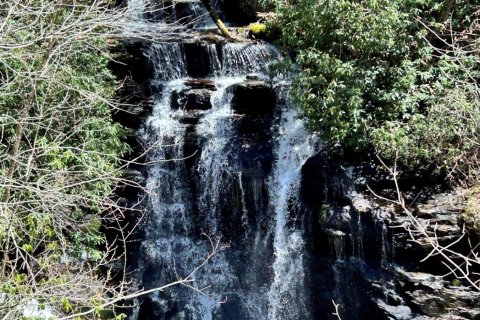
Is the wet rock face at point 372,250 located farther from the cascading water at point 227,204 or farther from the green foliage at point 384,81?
the green foliage at point 384,81

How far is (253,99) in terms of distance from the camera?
11758 mm

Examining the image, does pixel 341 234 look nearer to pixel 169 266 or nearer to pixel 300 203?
pixel 300 203

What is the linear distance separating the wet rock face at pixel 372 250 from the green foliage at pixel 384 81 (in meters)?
0.79

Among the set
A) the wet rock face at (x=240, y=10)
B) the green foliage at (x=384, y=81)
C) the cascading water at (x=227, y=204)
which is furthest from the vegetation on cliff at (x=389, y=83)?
the wet rock face at (x=240, y=10)

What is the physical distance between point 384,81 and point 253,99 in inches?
128

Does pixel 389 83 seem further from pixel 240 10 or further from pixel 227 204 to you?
pixel 240 10

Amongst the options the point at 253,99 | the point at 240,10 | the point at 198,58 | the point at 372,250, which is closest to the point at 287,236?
the point at 372,250

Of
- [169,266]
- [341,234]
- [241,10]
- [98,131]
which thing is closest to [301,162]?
[341,234]

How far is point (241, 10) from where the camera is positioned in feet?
50.8

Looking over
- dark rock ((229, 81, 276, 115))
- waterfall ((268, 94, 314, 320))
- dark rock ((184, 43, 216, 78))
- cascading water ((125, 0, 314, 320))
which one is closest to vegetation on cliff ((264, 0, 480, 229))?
waterfall ((268, 94, 314, 320))

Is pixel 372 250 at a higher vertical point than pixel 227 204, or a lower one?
lower

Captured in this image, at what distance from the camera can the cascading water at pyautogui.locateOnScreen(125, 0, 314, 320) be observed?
10344 millimetres

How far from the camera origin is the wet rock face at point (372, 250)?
850 centimetres

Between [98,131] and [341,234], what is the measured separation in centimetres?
483
